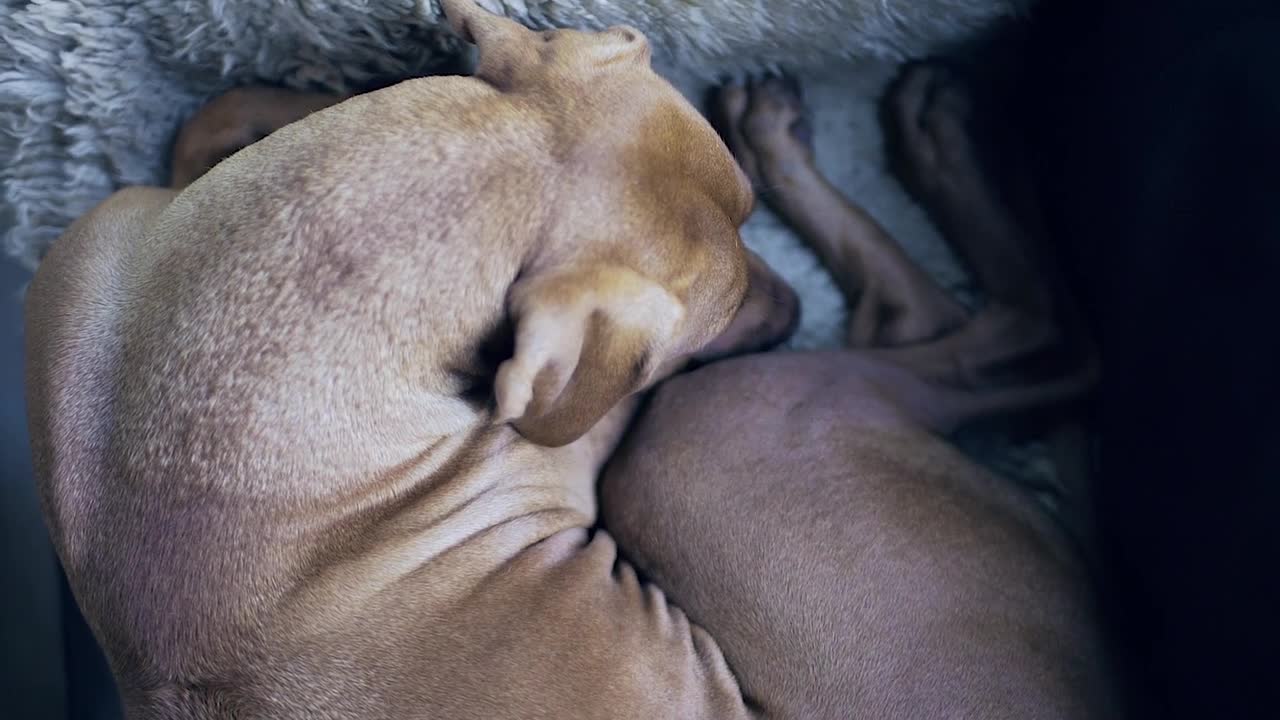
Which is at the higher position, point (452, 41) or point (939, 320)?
point (452, 41)

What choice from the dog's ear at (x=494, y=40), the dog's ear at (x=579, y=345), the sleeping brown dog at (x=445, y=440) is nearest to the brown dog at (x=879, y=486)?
the sleeping brown dog at (x=445, y=440)

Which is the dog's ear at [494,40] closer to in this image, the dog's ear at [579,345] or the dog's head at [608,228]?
the dog's head at [608,228]

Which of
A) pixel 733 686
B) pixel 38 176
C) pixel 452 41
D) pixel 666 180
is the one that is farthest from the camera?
pixel 38 176

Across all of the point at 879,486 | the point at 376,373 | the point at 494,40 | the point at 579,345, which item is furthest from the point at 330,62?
the point at 879,486

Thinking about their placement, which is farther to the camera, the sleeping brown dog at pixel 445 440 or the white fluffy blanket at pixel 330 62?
the white fluffy blanket at pixel 330 62

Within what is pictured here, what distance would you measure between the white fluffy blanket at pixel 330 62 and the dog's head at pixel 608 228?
0.34 m

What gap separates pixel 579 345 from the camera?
130cm

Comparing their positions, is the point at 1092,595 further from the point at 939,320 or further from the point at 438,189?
the point at 438,189

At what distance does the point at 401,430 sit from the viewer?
4.67 feet

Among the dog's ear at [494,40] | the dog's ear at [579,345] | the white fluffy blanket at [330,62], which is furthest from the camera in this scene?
the white fluffy blanket at [330,62]

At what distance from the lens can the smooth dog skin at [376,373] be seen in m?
1.31

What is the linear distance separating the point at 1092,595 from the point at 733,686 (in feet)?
1.96

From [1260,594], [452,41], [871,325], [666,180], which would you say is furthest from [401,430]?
[1260,594]

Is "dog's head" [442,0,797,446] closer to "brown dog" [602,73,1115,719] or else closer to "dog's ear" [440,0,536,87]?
"dog's ear" [440,0,536,87]
